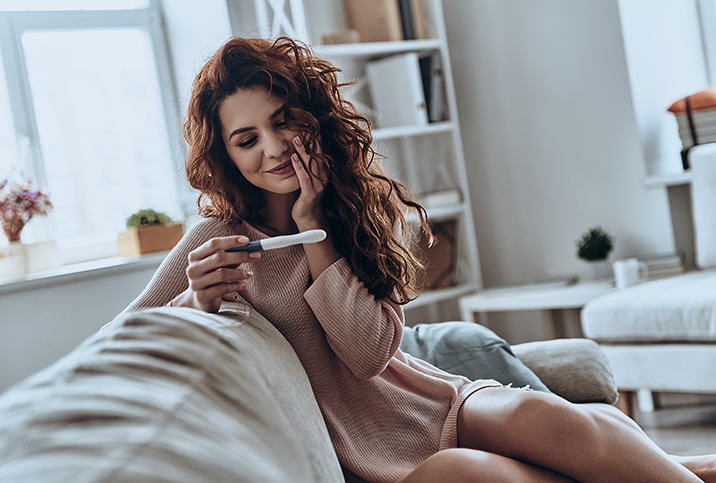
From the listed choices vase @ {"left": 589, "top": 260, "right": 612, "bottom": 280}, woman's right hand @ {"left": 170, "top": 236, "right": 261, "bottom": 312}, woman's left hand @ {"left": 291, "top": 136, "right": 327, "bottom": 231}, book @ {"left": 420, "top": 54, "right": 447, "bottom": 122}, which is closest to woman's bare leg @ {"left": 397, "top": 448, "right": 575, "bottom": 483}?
woman's right hand @ {"left": 170, "top": 236, "right": 261, "bottom": 312}

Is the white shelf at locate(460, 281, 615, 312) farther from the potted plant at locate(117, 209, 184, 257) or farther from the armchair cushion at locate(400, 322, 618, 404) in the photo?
the potted plant at locate(117, 209, 184, 257)

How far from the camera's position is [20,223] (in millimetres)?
2508

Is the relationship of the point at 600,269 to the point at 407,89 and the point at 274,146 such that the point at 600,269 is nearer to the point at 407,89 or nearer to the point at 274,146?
the point at 407,89

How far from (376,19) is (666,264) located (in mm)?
1546

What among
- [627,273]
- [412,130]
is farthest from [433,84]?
[627,273]

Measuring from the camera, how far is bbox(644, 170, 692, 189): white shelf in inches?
102

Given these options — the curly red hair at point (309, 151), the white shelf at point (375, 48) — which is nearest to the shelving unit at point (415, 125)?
the white shelf at point (375, 48)

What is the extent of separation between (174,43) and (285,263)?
208 centimetres

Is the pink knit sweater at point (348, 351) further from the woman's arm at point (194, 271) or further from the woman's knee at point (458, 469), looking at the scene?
the woman's knee at point (458, 469)

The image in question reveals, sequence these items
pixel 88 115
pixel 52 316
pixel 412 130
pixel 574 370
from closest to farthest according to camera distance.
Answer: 1. pixel 574 370
2. pixel 52 316
3. pixel 88 115
4. pixel 412 130

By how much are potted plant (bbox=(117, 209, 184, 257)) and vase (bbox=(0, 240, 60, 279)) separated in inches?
10.3

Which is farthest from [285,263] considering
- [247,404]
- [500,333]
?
[500,333]

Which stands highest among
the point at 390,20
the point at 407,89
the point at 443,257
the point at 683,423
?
the point at 390,20

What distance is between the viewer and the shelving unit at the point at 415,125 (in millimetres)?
2865
